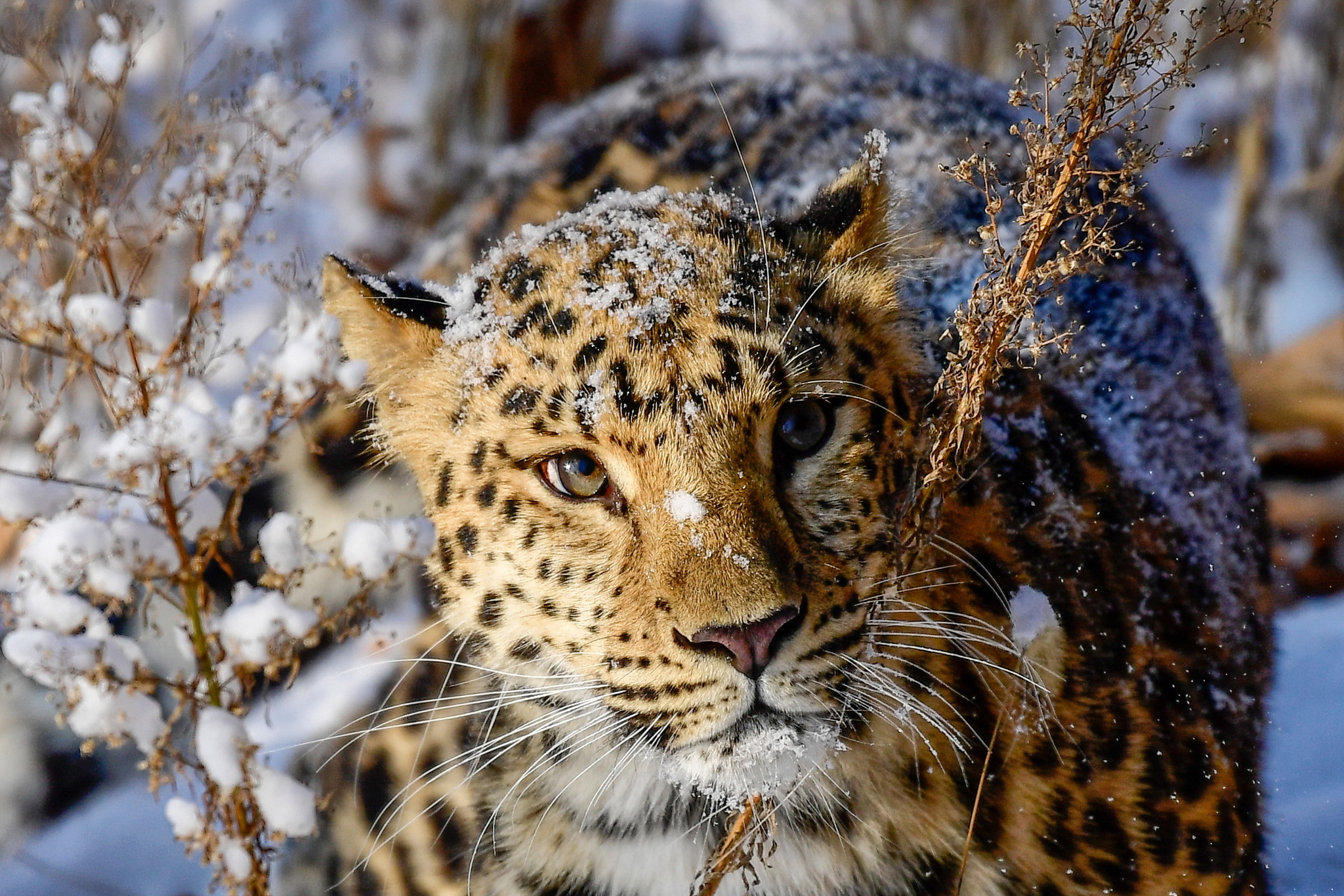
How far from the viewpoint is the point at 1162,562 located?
3.18 metres

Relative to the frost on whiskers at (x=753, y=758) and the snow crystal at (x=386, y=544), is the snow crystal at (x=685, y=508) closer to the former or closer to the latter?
the frost on whiskers at (x=753, y=758)

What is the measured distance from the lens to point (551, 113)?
27.0ft

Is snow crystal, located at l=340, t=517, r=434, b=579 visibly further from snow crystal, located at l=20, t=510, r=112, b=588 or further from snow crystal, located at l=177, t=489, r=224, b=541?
snow crystal, located at l=20, t=510, r=112, b=588

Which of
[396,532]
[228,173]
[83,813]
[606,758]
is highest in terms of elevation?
[228,173]

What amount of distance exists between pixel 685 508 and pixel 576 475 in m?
0.26

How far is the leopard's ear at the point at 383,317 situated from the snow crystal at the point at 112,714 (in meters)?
0.75

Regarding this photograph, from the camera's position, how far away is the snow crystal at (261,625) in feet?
7.93

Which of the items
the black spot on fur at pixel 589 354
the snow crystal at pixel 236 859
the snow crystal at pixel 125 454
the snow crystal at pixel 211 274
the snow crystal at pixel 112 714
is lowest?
the snow crystal at pixel 236 859

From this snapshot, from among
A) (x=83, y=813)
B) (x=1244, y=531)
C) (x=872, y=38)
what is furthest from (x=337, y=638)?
(x=872, y=38)

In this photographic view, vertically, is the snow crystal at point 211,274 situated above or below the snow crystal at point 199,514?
above

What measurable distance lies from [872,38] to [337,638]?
20.6ft

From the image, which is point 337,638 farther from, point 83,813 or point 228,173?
point 83,813

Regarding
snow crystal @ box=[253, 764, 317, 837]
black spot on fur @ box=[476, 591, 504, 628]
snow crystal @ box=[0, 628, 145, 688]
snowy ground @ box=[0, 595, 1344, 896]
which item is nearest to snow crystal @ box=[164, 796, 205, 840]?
snow crystal @ box=[253, 764, 317, 837]

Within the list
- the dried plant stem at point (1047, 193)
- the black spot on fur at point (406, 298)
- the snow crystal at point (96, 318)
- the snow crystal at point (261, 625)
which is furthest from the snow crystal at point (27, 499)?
the dried plant stem at point (1047, 193)
